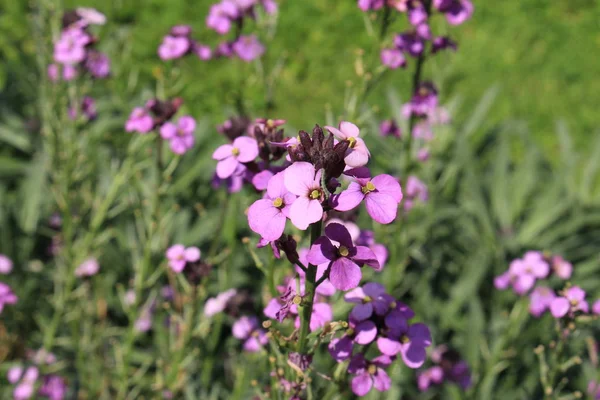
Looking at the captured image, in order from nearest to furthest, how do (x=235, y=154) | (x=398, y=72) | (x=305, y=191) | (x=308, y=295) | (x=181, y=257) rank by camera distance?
(x=305, y=191) → (x=308, y=295) → (x=235, y=154) → (x=181, y=257) → (x=398, y=72)

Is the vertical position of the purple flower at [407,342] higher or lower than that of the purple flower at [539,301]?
higher

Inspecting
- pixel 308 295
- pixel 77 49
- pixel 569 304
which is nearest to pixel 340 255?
pixel 308 295

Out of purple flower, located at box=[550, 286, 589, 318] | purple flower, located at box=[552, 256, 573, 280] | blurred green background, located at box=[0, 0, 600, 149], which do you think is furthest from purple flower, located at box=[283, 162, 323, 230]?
blurred green background, located at box=[0, 0, 600, 149]

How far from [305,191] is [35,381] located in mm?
2159

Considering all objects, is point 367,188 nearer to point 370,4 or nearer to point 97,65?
point 370,4

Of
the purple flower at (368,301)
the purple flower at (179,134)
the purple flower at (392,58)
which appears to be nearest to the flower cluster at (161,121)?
the purple flower at (179,134)

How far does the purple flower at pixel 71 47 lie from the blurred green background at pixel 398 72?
2.40 meters

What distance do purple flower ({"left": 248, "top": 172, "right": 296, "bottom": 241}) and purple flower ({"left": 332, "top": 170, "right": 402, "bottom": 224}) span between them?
4.1 inches

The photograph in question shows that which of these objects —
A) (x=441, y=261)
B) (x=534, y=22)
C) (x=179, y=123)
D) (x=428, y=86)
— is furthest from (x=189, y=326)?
(x=534, y=22)

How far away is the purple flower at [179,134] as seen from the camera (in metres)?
2.26

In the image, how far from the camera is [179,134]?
2.35m

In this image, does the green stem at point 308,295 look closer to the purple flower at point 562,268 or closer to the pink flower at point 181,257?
the pink flower at point 181,257

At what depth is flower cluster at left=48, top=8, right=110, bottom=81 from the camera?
253cm

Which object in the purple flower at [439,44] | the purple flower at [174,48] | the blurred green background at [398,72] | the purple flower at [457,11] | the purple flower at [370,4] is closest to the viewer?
the purple flower at [370,4]
